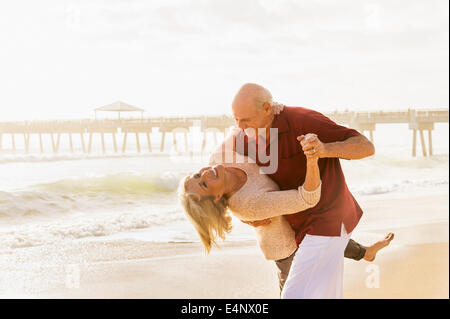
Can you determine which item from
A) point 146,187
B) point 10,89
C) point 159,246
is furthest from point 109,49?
point 159,246

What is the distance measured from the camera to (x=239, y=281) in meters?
5.43

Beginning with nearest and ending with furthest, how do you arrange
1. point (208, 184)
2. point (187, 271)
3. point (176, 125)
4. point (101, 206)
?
point (208, 184), point (187, 271), point (101, 206), point (176, 125)

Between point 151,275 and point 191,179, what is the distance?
12.6 feet

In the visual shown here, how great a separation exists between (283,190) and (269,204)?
21 cm

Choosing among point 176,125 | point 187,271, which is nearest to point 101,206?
point 187,271

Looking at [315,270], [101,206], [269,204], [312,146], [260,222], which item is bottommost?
[101,206]

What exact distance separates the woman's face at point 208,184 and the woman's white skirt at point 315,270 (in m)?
0.46

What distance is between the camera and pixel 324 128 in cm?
214

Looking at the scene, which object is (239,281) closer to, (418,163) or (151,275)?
(151,275)

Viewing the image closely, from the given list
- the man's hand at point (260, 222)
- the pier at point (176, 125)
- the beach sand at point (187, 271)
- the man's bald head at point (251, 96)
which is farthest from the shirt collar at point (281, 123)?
the pier at point (176, 125)

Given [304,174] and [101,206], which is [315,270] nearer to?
[304,174]

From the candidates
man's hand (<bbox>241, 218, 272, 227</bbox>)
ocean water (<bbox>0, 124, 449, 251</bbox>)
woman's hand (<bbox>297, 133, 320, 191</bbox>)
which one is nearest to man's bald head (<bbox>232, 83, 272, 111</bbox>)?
woman's hand (<bbox>297, 133, 320, 191</bbox>)

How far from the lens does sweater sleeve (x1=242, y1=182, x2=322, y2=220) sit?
1.96m

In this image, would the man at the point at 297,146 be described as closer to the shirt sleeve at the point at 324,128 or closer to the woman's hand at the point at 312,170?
the shirt sleeve at the point at 324,128
